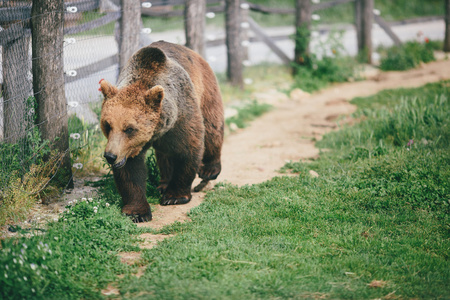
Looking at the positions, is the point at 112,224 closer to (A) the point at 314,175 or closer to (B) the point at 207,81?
(B) the point at 207,81

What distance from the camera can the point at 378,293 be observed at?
138 inches

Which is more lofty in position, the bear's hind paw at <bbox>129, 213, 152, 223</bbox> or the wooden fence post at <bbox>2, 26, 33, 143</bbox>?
the wooden fence post at <bbox>2, 26, 33, 143</bbox>

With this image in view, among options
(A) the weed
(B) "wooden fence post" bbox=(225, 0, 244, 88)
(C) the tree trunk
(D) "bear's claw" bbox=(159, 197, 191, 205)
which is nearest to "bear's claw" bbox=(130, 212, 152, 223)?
(D) "bear's claw" bbox=(159, 197, 191, 205)

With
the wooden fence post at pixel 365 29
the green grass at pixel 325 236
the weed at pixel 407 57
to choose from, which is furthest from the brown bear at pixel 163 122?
the wooden fence post at pixel 365 29

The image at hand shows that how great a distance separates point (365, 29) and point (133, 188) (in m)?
10.7

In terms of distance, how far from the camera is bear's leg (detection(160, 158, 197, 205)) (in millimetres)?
5406

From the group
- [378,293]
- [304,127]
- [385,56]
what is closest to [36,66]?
[378,293]

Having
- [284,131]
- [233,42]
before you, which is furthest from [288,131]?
[233,42]

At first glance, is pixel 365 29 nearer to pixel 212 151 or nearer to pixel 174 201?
pixel 212 151

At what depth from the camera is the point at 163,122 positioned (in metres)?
4.74

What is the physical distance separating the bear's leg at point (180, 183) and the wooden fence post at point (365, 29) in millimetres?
9637

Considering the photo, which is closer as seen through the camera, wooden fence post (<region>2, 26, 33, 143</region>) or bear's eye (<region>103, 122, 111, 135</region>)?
bear's eye (<region>103, 122, 111, 135</region>)

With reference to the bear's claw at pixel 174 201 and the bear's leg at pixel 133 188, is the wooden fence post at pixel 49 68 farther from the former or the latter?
the bear's claw at pixel 174 201

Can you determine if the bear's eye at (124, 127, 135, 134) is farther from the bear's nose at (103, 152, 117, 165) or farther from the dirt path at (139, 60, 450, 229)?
the dirt path at (139, 60, 450, 229)
